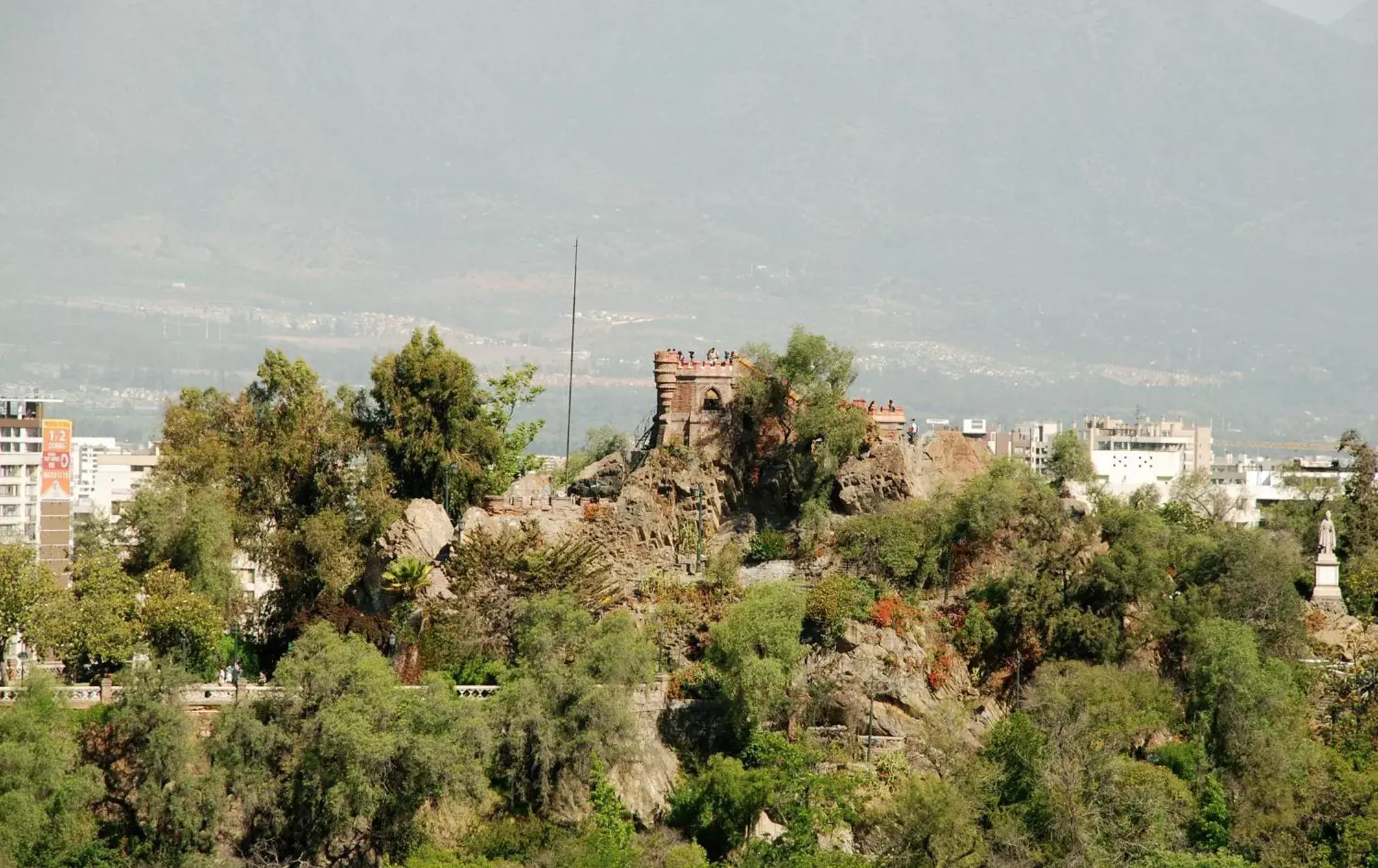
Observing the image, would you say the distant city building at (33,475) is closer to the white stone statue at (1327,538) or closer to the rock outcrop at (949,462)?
the rock outcrop at (949,462)

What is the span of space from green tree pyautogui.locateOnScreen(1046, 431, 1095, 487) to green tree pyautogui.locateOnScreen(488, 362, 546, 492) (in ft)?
68.2

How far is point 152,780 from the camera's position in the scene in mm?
54844

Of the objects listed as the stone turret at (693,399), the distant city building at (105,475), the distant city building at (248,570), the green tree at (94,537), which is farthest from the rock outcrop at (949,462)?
the distant city building at (105,475)

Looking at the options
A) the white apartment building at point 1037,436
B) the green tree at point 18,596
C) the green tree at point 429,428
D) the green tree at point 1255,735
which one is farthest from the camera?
the white apartment building at point 1037,436

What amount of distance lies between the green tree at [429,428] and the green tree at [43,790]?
16366 millimetres

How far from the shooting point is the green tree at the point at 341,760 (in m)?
55.7

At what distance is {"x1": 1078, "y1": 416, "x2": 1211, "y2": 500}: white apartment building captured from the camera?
134250mm

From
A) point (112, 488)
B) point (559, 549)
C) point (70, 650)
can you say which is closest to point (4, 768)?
point (70, 650)

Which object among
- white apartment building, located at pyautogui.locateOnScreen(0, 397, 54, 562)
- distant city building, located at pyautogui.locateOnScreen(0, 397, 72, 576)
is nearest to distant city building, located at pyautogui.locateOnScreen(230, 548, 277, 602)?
distant city building, located at pyautogui.locateOnScreen(0, 397, 72, 576)

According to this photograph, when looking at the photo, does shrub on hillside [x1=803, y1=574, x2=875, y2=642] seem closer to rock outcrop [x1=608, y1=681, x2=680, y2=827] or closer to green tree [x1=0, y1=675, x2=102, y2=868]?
rock outcrop [x1=608, y1=681, x2=680, y2=827]

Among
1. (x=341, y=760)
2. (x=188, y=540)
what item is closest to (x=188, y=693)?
(x=341, y=760)

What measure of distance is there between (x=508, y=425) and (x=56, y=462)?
3029 cm

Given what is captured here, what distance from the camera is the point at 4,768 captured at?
52938 mm

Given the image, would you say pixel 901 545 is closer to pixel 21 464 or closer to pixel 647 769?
pixel 647 769
